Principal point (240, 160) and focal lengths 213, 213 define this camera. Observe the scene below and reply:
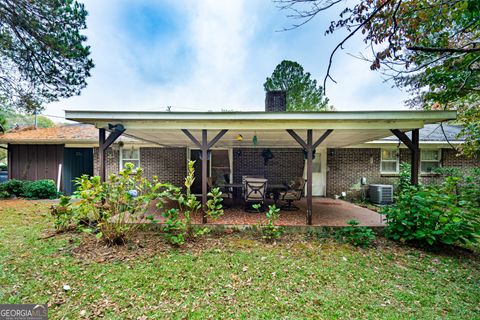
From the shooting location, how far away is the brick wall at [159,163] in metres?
9.48

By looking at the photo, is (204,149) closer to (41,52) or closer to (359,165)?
(41,52)

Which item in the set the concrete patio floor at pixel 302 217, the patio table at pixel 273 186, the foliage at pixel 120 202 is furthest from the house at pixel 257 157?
the foliage at pixel 120 202

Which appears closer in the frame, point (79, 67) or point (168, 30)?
point (79, 67)

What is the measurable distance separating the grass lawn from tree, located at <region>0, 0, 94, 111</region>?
490 cm

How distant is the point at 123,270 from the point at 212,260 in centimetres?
131

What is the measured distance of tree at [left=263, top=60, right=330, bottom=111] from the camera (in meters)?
19.3

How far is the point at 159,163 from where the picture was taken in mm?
9531

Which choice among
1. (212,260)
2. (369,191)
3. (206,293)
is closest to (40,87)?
(212,260)

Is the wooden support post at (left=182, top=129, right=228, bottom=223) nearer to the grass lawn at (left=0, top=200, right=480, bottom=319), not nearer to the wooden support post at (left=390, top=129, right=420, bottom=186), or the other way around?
the grass lawn at (left=0, top=200, right=480, bottom=319)

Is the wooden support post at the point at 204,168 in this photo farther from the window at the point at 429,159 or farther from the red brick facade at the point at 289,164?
the window at the point at 429,159

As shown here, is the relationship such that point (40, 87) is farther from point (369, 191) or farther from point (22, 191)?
point (369, 191)

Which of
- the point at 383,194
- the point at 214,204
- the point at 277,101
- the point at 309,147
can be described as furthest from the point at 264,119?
the point at 383,194

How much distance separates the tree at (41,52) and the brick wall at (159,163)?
122 inches

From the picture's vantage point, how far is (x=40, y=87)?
6.93 m
